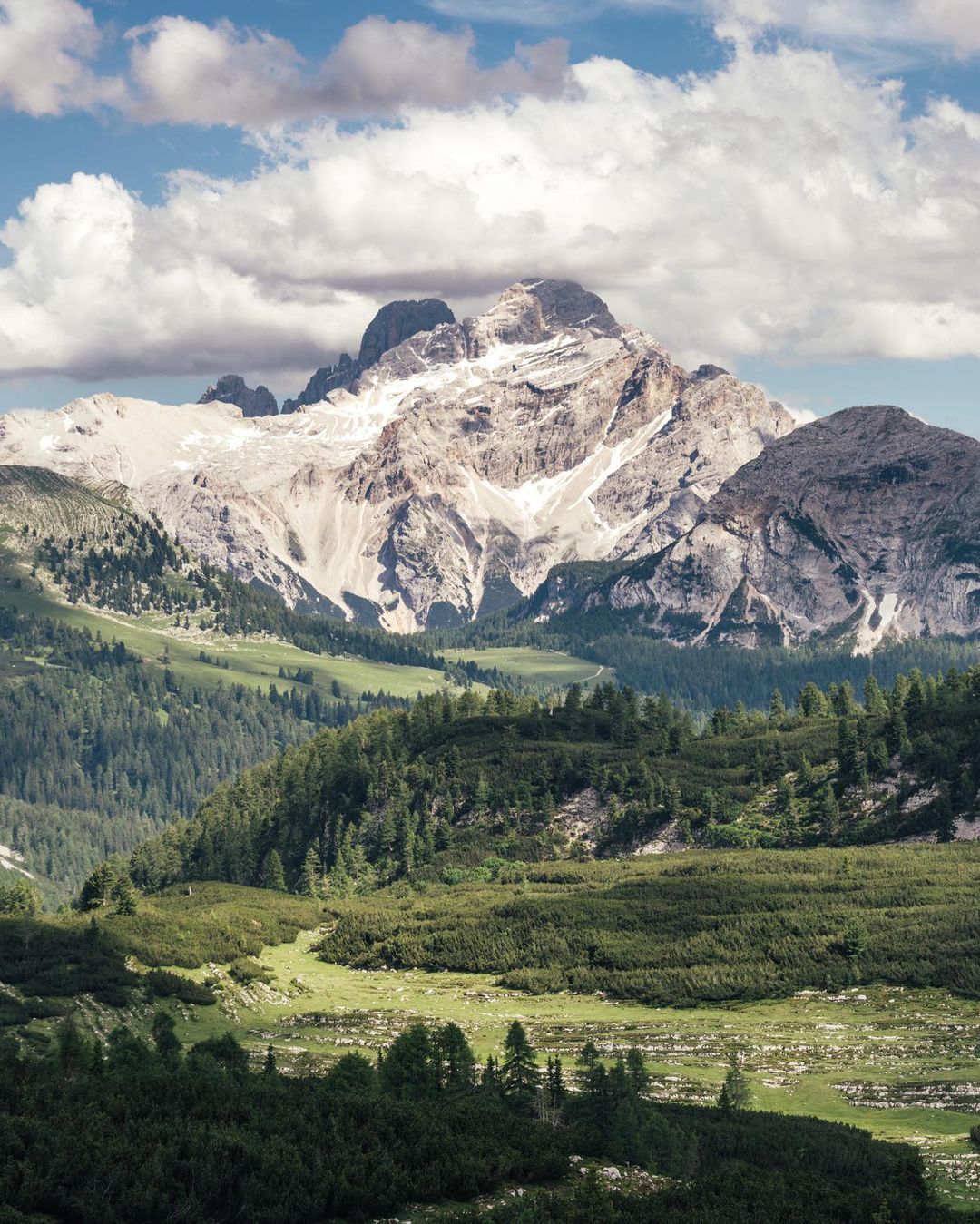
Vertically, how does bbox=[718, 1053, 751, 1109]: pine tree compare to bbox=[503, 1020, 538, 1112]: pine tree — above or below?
below

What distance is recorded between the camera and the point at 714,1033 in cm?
15762

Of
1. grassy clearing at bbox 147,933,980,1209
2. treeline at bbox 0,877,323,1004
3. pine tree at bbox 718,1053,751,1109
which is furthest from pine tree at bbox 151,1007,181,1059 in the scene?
pine tree at bbox 718,1053,751,1109

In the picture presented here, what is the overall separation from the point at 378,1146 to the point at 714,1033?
7478 centimetres

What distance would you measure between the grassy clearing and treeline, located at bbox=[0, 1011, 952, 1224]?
39.9ft

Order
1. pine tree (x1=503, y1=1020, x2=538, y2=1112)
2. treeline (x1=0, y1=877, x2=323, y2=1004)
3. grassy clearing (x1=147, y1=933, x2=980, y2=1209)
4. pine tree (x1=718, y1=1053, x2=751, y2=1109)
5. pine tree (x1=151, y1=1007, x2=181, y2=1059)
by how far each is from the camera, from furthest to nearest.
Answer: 1. treeline (x1=0, y1=877, x2=323, y2=1004)
2. pine tree (x1=151, y1=1007, x2=181, y2=1059)
3. grassy clearing (x1=147, y1=933, x2=980, y2=1209)
4. pine tree (x1=718, y1=1053, x2=751, y2=1109)
5. pine tree (x1=503, y1=1020, x2=538, y2=1112)

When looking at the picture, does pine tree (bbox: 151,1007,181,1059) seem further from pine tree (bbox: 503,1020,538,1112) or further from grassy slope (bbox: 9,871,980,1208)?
pine tree (bbox: 503,1020,538,1112)

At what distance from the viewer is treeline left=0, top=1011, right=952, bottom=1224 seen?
79625mm

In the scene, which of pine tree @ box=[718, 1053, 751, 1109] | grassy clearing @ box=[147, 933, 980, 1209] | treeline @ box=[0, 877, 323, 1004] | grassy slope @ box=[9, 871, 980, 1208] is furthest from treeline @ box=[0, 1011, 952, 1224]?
treeline @ box=[0, 877, 323, 1004]

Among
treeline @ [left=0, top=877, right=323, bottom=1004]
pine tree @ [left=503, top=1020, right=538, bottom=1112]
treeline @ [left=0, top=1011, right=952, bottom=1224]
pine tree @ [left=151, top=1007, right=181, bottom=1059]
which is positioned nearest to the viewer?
treeline @ [left=0, top=1011, right=952, bottom=1224]

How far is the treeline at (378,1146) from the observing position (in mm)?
79625

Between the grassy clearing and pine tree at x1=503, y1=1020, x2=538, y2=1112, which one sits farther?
the grassy clearing

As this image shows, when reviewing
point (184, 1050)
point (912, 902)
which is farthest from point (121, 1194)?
point (912, 902)

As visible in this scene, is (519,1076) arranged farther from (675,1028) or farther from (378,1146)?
(675,1028)

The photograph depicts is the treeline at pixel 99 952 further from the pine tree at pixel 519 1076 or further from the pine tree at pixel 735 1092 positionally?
the pine tree at pixel 735 1092
